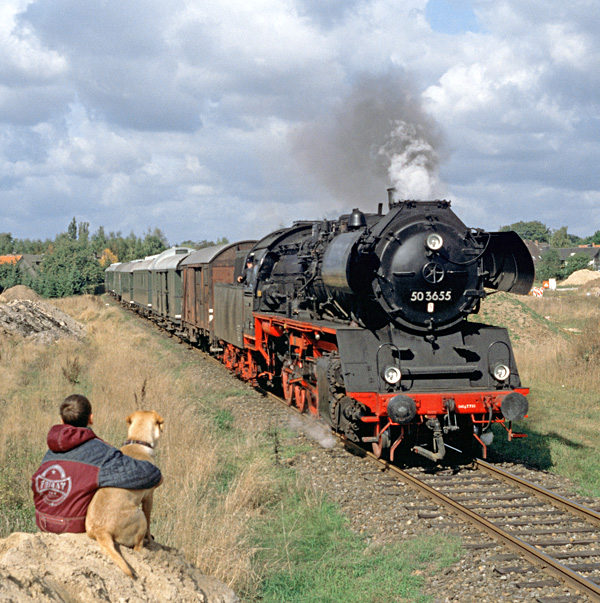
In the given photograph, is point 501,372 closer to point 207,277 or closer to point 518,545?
point 518,545

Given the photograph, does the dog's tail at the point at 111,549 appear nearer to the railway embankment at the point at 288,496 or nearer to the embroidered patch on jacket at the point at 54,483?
the railway embankment at the point at 288,496

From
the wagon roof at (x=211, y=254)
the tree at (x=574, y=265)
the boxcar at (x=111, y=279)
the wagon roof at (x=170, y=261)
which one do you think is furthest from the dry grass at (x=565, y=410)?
the tree at (x=574, y=265)

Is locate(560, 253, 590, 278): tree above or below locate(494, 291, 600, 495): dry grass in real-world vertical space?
above

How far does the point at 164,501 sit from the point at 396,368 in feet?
10.9

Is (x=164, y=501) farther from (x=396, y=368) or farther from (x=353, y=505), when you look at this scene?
(x=396, y=368)

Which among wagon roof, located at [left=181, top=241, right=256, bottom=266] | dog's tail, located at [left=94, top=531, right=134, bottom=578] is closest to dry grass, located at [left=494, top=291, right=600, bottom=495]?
dog's tail, located at [left=94, top=531, right=134, bottom=578]

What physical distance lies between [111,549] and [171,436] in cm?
496

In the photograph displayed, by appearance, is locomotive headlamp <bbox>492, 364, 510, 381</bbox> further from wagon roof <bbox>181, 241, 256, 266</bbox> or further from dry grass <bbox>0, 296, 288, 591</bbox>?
wagon roof <bbox>181, 241, 256, 266</bbox>

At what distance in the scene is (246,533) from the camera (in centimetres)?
607

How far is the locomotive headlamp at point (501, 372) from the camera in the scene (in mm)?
8250

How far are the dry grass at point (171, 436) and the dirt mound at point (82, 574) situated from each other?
1064 mm

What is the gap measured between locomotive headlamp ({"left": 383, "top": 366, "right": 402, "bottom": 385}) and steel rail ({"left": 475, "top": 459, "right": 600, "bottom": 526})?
160 cm

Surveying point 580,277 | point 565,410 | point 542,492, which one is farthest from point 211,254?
point 580,277

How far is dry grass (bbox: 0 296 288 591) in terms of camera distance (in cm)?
538
